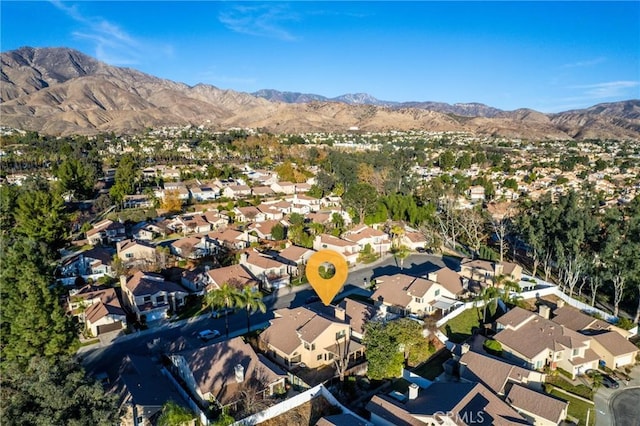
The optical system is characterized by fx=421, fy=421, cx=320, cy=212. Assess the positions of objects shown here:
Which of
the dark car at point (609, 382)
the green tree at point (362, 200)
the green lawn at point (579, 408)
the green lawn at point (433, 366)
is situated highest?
the green tree at point (362, 200)

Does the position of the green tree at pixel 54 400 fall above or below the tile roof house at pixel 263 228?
above

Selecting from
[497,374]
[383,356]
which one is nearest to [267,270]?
[383,356]

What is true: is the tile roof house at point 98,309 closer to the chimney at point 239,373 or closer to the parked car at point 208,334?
the parked car at point 208,334

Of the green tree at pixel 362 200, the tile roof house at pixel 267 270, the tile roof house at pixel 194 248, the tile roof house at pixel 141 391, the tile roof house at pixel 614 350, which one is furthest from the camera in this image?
the green tree at pixel 362 200

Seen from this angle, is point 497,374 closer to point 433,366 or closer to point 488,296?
point 433,366

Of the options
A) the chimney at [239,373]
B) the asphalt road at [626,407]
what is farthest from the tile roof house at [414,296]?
the chimney at [239,373]

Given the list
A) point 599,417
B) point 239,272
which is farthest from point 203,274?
point 599,417

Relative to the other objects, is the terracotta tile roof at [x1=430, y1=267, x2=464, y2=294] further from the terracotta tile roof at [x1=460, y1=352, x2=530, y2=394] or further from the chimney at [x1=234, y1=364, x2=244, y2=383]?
the chimney at [x1=234, y1=364, x2=244, y2=383]

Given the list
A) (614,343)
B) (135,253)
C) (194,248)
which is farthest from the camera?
(194,248)
